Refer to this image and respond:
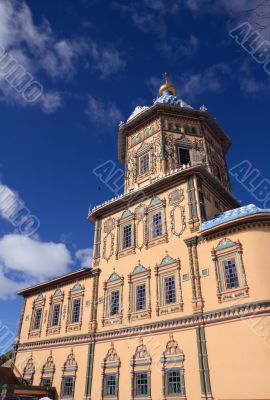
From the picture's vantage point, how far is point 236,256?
48.1 ft

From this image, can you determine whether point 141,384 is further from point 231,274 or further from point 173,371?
point 231,274

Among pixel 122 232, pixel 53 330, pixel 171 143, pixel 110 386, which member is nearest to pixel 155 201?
pixel 122 232

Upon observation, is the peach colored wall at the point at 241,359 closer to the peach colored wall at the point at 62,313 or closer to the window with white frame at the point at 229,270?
the window with white frame at the point at 229,270

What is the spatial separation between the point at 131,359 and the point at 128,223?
756cm

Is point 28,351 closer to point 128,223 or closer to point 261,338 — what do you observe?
point 128,223

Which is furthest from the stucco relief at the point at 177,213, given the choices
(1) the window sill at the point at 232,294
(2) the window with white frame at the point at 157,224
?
(1) the window sill at the point at 232,294

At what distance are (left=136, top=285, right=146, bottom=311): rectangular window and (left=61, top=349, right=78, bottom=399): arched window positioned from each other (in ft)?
17.5

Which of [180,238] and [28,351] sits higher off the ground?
[180,238]

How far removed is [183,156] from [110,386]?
13874 mm

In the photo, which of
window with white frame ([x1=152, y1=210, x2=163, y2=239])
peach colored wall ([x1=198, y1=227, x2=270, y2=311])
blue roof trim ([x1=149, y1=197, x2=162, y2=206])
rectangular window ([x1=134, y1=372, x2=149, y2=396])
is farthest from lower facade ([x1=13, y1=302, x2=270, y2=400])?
blue roof trim ([x1=149, y1=197, x2=162, y2=206])

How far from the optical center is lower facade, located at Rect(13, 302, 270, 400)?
12.4m

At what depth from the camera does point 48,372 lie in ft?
66.2

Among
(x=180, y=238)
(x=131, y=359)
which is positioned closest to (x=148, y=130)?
(x=180, y=238)

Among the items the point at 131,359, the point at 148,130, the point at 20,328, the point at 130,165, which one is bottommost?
the point at 131,359
